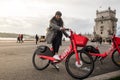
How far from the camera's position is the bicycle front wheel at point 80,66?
6254 millimetres

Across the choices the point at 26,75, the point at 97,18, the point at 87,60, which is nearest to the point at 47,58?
the point at 26,75

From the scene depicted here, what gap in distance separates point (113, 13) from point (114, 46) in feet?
484

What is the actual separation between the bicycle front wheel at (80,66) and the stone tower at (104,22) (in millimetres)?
140398

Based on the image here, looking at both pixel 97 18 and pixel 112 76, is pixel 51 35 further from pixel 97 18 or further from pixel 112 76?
pixel 97 18

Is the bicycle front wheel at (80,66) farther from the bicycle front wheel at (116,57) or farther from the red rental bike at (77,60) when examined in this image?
the bicycle front wheel at (116,57)


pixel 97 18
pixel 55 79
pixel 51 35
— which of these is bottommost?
pixel 55 79

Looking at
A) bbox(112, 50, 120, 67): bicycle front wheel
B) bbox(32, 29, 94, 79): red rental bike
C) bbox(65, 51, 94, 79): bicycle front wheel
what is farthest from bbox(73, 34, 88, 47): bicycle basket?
bbox(112, 50, 120, 67): bicycle front wheel

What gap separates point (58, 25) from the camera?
755cm

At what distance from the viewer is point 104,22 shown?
148250 mm

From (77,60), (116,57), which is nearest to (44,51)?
(77,60)

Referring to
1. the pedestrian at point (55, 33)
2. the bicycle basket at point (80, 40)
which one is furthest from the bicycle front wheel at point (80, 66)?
the pedestrian at point (55, 33)

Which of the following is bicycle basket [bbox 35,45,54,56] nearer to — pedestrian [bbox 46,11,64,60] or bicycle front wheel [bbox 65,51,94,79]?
pedestrian [bbox 46,11,64,60]

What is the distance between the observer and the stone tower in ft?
481

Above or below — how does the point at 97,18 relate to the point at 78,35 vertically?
above
